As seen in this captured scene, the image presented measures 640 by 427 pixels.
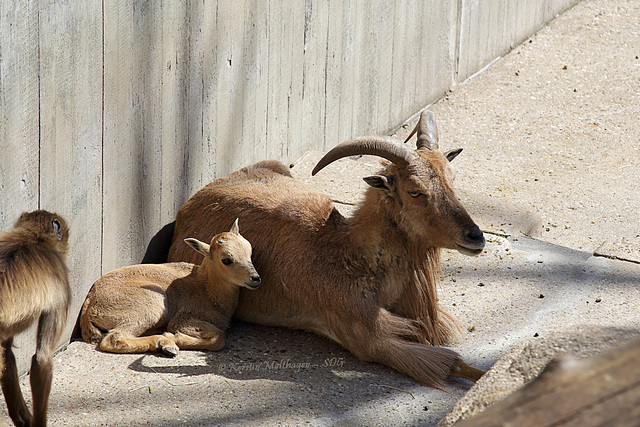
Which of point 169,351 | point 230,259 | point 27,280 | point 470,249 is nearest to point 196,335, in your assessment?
point 169,351

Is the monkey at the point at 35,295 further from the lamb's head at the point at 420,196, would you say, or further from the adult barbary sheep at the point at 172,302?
the lamb's head at the point at 420,196

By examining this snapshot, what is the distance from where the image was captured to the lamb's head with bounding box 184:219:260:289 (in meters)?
5.03

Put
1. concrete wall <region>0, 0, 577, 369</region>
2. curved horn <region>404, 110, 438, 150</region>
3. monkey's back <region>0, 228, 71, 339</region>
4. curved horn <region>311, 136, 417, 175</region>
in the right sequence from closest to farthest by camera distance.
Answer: monkey's back <region>0, 228, 71, 339</region>
concrete wall <region>0, 0, 577, 369</region>
curved horn <region>311, 136, 417, 175</region>
curved horn <region>404, 110, 438, 150</region>

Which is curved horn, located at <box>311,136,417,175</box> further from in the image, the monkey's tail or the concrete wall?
the monkey's tail

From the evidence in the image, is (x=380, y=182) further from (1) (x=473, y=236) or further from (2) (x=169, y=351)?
(2) (x=169, y=351)

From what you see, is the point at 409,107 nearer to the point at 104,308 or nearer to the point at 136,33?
the point at 136,33

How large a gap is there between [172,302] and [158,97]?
1.45 metres

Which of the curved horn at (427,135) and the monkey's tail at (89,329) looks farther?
the curved horn at (427,135)

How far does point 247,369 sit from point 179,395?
529mm

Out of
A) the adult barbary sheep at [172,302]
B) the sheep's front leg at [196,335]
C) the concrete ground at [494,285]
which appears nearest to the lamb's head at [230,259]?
the adult barbary sheep at [172,302]

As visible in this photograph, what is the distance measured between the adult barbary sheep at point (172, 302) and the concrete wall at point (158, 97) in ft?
0.66

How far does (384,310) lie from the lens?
5.18 metres

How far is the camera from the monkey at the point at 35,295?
3.55 m

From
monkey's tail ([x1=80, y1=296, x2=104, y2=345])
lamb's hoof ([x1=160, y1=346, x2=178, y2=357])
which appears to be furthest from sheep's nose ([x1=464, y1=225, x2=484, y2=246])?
monkey's tail ([x1=80, y1=296, x2=104, y2=345])
